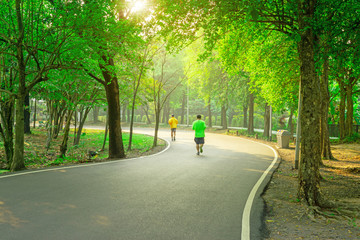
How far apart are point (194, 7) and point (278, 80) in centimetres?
794

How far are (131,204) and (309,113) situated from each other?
4314mm

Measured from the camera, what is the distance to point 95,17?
8.43 metres

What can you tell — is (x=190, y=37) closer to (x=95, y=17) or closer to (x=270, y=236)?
(x=95, y=17)

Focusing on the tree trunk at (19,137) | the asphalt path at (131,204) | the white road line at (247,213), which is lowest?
the white road line at (247,213)

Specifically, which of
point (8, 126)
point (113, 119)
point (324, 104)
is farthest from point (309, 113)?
point (8, 126)

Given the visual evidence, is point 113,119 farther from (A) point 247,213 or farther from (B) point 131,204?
(A) point 247,213

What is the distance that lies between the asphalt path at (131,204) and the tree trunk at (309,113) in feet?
3.80

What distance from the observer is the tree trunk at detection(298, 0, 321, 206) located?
5.94 metres

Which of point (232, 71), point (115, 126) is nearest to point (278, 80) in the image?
point (232, 71)

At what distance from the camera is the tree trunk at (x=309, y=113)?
594cm

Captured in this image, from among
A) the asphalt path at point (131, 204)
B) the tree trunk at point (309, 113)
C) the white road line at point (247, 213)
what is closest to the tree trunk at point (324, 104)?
the asphalt path at point (131, 204)

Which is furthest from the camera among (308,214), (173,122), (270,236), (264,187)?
(173,122)

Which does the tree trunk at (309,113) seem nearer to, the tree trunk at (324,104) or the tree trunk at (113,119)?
the tree trunk at (324,104)

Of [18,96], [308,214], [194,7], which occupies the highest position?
[194,7]
